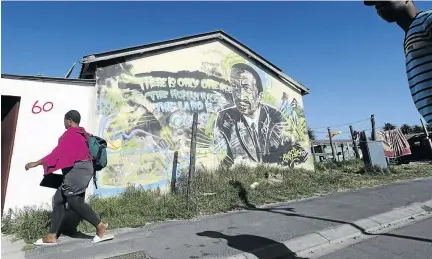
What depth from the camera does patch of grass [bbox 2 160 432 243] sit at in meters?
5.88

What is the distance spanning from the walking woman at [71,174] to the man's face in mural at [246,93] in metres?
7.00

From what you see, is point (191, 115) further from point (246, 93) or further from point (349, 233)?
point (349, 233)

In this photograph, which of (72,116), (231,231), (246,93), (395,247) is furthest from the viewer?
(246,93)

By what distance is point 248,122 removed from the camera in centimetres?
1120

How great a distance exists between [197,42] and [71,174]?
7.13 meters

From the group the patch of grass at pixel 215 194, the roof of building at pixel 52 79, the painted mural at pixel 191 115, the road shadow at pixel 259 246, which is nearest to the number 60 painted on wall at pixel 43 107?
the roof of building at pixel 52 79

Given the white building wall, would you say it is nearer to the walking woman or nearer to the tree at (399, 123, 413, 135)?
the walking woman

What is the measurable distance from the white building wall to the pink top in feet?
8.97

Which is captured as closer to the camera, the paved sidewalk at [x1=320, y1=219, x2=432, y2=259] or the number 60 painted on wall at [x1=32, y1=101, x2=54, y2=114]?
the paved sidewalk at [x1=320, y1=219, x2=432, y2=259]

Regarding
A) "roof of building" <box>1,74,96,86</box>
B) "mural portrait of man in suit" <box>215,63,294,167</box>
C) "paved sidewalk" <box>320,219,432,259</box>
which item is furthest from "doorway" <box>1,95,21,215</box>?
"paved sidewalk" <box>320,219,432,259</box>

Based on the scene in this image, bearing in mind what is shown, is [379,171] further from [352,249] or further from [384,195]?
[352,249]

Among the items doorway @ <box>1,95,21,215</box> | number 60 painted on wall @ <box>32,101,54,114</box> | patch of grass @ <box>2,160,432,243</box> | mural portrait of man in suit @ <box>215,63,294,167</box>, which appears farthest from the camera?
mural portrait of man in suit @ <box>215,63,294,167</box>

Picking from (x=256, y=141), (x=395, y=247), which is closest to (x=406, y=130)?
(x=256, y=141)

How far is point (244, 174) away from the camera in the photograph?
10078 millimetres
